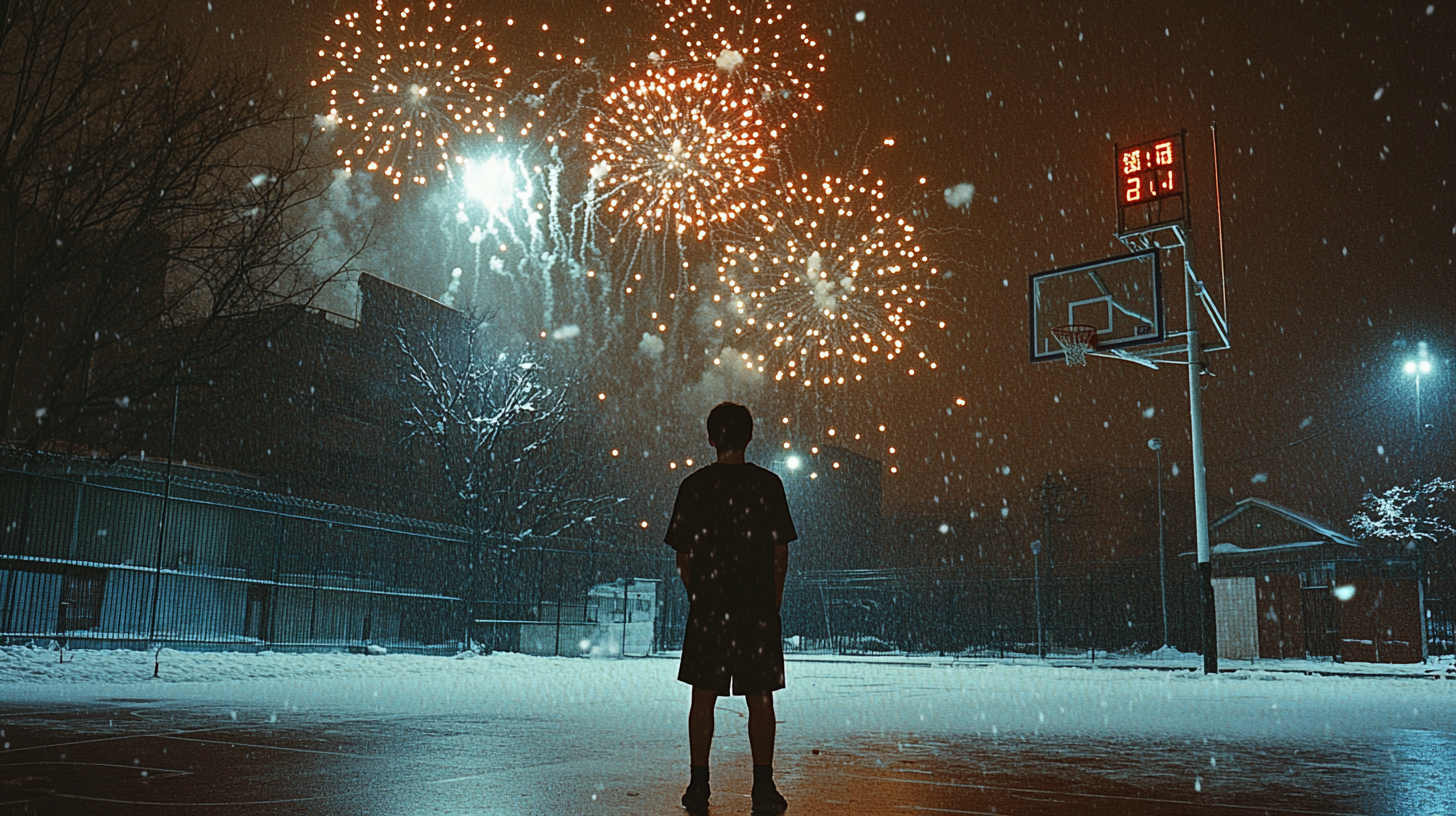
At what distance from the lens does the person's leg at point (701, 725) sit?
434cm

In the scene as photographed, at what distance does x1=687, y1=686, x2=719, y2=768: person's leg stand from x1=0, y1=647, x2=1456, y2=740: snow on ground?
3181mm

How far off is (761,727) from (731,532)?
825 mm

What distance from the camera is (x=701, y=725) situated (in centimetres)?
440

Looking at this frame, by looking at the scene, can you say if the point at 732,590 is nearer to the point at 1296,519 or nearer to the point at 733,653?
the point at 733,653

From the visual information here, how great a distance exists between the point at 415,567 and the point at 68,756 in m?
20.7

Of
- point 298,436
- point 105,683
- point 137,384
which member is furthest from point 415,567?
point 298,436

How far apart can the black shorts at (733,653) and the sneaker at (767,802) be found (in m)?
0.39

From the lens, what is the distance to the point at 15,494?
20.2 m

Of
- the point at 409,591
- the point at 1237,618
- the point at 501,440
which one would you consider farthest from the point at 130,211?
the point at 1237,618

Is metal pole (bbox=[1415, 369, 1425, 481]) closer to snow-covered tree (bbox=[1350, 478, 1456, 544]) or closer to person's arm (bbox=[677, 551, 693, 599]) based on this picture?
snow-covered tree (bbox=[1350, 478, 1456, 544])

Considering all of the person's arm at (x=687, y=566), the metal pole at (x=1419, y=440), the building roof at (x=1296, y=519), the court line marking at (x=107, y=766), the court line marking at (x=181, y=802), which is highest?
the metal pole at (x=1419, y=440)

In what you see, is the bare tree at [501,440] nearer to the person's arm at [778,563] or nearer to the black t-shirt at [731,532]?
the black t-shirt at [731,532]

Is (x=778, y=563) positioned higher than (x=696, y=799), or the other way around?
(x=778, y=563)

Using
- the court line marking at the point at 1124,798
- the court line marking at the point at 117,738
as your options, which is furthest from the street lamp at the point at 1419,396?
the court line marking at the point at 117,738
